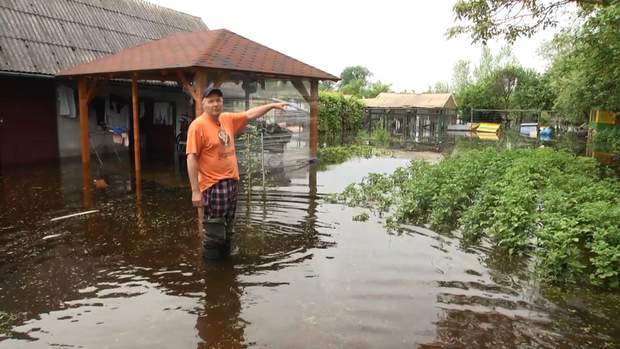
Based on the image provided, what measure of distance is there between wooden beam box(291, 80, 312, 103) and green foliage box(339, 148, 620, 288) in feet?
13.5

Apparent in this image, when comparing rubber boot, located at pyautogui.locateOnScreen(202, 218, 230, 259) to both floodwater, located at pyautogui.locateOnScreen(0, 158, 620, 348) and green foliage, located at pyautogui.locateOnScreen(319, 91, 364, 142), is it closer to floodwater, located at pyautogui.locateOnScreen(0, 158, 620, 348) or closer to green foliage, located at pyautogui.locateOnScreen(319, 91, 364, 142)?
floodwater, located at pyautogui.locateOnScreen(0, 158, 620, 348)

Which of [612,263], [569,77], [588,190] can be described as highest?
[569,77]

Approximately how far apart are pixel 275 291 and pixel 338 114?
86.6 feet

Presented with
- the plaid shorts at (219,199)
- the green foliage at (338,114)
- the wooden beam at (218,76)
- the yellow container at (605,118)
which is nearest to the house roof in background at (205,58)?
the wooden beam at (218,76)

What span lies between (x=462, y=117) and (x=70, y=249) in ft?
135

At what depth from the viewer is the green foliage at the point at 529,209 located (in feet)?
15.7

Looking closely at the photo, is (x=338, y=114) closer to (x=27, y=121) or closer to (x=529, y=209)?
(x=27, y=121)

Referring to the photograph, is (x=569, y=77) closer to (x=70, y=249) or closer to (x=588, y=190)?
(x=588, y=190)

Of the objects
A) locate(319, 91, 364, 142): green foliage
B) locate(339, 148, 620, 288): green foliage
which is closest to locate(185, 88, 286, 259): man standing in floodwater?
locate(339, 148, 620, 288): green foliage

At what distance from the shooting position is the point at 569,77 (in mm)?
18812

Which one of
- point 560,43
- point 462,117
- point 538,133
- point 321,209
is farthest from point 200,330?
point 462,117

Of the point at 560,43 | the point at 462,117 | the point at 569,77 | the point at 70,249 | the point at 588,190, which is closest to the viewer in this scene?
the point at 70,249

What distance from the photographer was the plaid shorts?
493 centimetres

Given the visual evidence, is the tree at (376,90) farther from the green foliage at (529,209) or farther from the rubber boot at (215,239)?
the rubber boot at (215,239)
